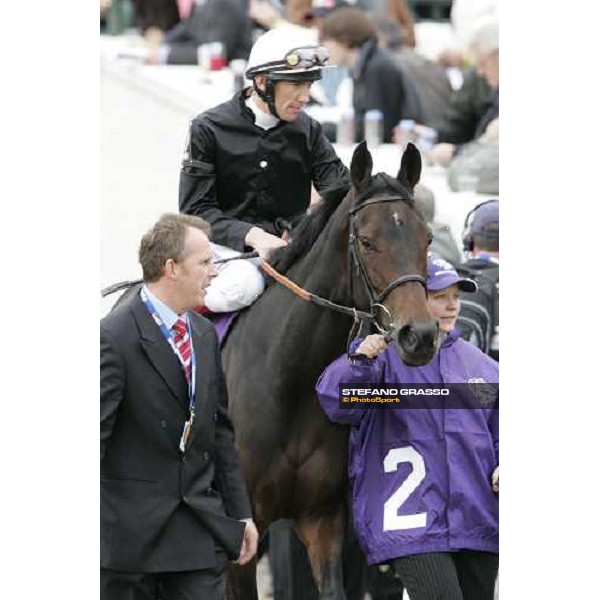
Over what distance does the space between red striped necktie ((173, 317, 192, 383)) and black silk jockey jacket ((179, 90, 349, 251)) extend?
140 centimetres

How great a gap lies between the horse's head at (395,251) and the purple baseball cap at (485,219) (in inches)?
73.8

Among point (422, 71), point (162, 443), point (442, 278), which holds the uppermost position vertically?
point (442, 278)

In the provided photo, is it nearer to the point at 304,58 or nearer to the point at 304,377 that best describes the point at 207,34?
the point at 304,58

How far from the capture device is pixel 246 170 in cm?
1012

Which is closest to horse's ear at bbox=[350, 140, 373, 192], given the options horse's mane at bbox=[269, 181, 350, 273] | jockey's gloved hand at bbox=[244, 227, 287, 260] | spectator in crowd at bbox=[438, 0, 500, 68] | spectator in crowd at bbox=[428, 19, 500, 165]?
horse's mane at bbox=[269, 181, 350, 273]

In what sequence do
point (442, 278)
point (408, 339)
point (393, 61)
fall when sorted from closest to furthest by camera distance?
point (408, 339) < point (442, 278) < point (393, 61)

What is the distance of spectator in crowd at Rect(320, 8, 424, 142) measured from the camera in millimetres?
13812

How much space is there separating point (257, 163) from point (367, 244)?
1.15m

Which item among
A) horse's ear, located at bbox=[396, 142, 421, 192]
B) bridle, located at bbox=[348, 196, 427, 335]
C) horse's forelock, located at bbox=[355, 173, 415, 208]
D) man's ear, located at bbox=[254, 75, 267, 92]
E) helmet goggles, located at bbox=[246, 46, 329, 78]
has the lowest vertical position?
bridle, located at bbox=[348, 196, 427, 335]

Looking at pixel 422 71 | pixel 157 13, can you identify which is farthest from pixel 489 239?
pixel 157 13

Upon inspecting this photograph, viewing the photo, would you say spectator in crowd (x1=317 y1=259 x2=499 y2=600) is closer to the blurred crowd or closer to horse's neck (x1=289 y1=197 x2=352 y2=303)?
horse's neck (x1=289 y1=197 x2=352 y2=303)
